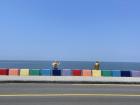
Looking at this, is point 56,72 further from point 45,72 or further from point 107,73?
point 107,73

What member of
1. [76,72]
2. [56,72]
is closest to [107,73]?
[76,72]

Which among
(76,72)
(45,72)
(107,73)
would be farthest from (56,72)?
(107,73)

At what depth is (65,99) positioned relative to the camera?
17.3 metres

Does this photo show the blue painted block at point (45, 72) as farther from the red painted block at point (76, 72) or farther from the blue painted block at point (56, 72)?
the red painted block at point (76, 72)

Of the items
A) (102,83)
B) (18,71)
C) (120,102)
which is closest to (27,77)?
(18,71)

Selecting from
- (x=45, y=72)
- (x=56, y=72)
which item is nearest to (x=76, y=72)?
(x=56, y=72)

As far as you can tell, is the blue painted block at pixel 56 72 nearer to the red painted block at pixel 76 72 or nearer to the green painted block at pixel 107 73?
the red painted block at pixel 76 72

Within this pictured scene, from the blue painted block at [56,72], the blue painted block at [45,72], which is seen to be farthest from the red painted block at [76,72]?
the blue painted block at [45,72]

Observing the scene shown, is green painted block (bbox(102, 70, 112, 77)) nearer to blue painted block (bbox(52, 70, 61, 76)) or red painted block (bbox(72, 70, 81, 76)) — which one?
red painted block (bbox(72, 70, 81, 76))

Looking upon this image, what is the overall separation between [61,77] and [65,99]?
10648 mm

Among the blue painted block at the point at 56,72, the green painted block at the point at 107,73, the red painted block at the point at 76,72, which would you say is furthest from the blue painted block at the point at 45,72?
the green painted block at the point at 107,73

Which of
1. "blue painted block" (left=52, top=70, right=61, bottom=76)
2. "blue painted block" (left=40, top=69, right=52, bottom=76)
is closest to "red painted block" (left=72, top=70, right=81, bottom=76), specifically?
"blue painted block" (left=52, top=70, right=61, bottom=76)

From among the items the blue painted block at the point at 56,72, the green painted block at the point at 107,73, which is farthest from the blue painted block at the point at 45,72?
the green painted block at the point at 107,73

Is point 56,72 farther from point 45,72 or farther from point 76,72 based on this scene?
point 76,72
